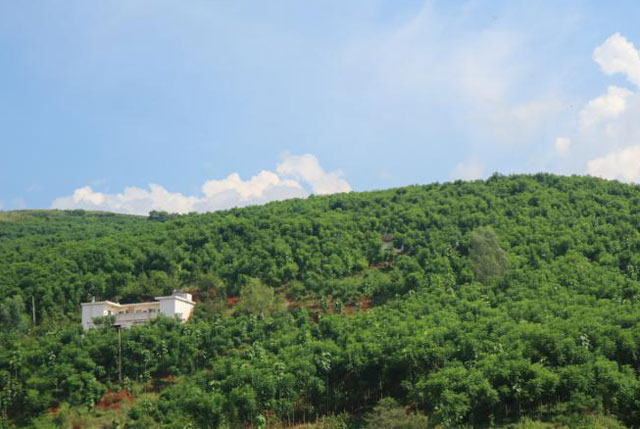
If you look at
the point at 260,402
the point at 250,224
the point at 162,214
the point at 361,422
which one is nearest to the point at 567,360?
the point at 361,422

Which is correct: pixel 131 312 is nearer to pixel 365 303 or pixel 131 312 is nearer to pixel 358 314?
pixel 358 314

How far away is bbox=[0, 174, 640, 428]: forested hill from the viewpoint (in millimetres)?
48438

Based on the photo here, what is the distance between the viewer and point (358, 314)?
66.3 metres

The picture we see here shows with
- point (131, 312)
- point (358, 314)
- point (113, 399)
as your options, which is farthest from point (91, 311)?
point (358, 314)

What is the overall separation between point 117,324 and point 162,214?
67.4m

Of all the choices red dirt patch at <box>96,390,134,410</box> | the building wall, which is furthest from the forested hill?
the building wall

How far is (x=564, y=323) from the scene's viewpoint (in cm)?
5284

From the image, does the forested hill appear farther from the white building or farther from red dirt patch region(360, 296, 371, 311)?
the white building

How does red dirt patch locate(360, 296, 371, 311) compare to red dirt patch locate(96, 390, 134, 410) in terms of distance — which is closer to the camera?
red dirt patch locate(96, 390, 134, 410)

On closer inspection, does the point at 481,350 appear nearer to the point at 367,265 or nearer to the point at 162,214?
the point at 367,265

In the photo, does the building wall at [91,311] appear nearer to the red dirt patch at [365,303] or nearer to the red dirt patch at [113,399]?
the red dirt patch at [113,399]

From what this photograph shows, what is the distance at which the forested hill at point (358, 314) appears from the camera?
4844 cm

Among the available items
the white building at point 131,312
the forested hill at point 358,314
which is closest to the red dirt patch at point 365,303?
the forested hill at point 358,314

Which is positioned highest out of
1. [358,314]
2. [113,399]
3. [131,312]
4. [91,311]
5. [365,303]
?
[91,311]
